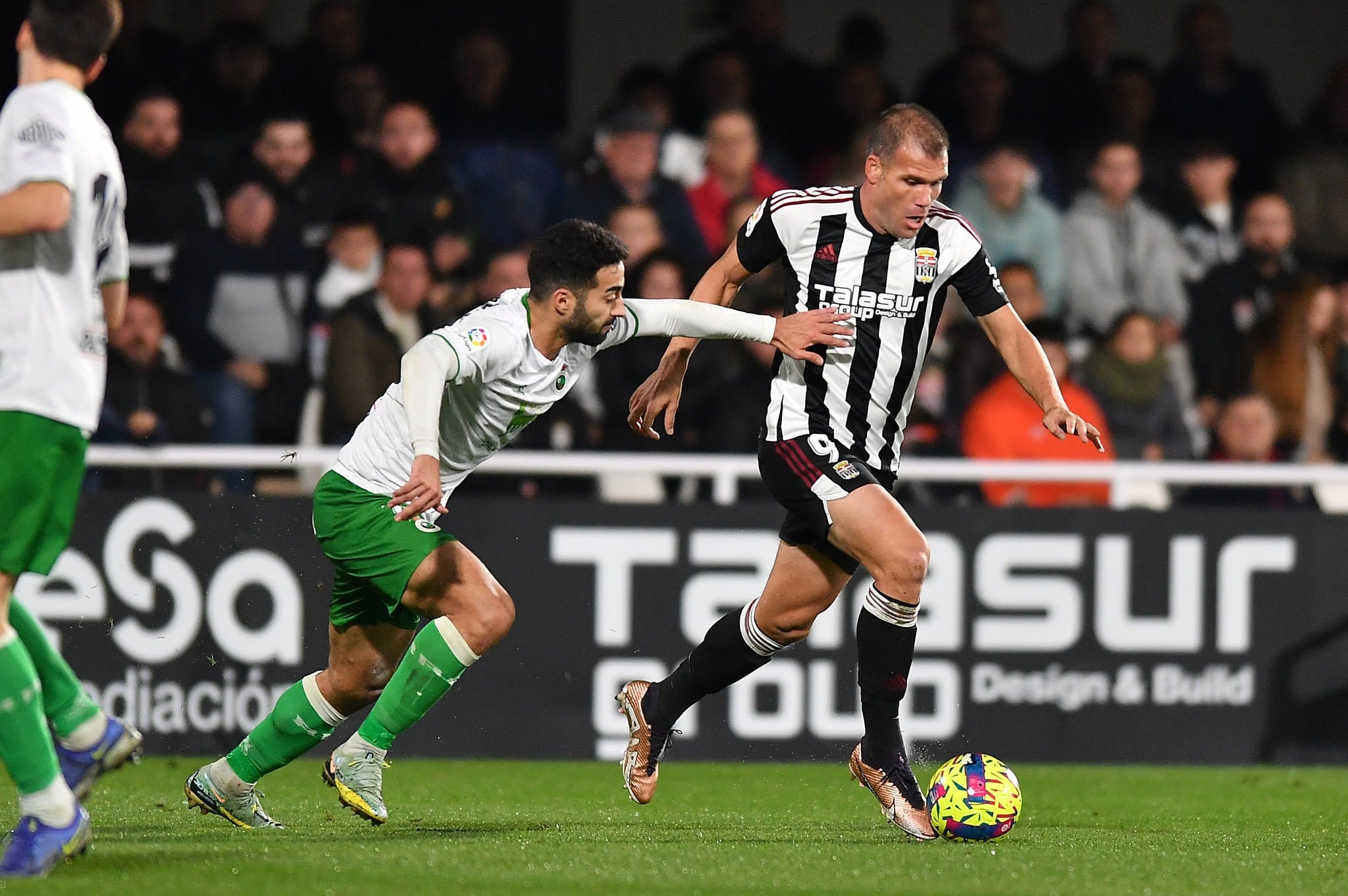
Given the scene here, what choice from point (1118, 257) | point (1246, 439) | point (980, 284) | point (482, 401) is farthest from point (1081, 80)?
point (482, 401)

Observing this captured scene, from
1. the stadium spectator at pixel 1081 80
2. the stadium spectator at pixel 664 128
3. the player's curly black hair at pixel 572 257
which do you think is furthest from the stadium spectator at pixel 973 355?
the player's curly black hair at pixel 572 257

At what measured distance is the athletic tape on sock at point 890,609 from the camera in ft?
18.8

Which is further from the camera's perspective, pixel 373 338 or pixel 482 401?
pixel 373 338

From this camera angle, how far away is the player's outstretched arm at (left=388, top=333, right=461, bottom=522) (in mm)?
5059

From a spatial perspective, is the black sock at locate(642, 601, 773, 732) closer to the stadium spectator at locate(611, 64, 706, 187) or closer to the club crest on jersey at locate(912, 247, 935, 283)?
the club crest on jersey at locate(912, 247, 935, 283)

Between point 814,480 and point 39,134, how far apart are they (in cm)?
256

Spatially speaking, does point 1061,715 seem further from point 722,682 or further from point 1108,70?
point 1108,70

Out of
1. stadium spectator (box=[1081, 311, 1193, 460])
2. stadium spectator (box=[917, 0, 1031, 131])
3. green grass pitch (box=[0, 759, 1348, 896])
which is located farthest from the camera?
stadium spectator (box=[917, 0, 1031, 131])

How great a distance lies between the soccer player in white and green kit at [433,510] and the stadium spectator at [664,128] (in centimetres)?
495

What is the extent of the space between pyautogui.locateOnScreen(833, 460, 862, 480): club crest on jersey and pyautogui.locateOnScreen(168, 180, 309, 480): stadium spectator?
13.5 feet

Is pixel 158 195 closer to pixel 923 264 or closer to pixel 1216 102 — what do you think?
pixel 923 264

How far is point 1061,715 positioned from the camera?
880 cm

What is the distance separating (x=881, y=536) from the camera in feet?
18.6

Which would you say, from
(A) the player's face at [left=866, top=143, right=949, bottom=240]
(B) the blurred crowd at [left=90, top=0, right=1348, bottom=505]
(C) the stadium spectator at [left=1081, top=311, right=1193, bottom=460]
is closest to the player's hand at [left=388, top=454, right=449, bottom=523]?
(A) the player's face at [left=866, top=143, right=949, bottom=240]
